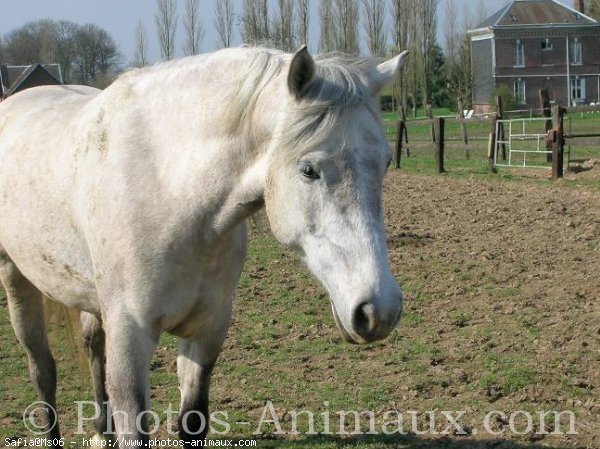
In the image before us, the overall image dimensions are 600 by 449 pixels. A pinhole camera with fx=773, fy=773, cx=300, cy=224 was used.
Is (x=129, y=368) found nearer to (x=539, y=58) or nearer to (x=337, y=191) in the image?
(x=337, y=191)

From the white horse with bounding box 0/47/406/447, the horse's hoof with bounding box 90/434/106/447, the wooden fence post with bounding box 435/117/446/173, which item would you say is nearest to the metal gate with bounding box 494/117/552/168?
the wooden fence post with bounding box 435/117/446/173

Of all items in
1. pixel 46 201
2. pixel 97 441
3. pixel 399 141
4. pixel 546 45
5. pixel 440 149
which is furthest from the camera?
pixel 546 45

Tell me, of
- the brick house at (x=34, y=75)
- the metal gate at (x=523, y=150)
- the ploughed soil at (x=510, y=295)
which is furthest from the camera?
the brick house at (x=34, y=75)

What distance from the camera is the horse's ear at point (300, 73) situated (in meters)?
2.29

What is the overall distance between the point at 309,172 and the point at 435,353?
2990mm

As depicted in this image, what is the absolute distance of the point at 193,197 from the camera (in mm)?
2723

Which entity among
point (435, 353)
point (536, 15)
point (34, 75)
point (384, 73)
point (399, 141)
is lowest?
point (435, 353)

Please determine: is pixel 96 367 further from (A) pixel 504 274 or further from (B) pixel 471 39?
(B) pixel 471 39

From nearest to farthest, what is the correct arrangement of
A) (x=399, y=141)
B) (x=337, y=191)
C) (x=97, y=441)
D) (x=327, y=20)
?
(x=337, y=191)
(x=97, y=441)
(x=399, y=141)
(x=327, y=20)

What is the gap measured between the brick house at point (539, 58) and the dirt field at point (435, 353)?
44.0 metres

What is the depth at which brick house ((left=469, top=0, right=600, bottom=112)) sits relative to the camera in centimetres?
5047

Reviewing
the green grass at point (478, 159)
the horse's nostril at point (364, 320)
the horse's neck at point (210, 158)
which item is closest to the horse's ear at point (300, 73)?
the horse's neck at point (210, 158)

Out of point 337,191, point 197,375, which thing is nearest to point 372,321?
point 337,191

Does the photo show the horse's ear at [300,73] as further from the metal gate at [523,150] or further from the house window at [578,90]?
the house window at [578,90]
